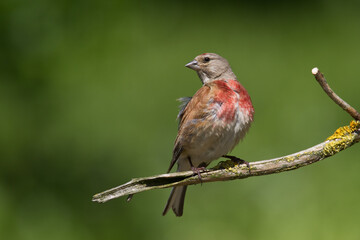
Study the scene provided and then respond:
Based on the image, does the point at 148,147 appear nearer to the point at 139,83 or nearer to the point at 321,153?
the point at 139,83

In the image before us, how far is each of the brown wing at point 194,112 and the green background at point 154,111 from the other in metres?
0.96

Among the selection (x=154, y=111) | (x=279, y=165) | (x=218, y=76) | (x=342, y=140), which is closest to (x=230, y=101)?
(x=218, y=76)

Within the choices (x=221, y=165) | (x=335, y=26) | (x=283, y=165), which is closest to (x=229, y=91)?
(x=221, y=165)

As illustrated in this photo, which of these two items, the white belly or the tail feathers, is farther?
the tail feathers

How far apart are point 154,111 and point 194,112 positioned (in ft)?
5.20

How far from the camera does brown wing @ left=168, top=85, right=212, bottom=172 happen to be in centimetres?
333

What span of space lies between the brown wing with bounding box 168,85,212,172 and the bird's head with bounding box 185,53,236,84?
0.19 metres

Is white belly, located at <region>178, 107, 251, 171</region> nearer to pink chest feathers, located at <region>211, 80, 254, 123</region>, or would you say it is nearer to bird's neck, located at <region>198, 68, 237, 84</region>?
pink chest feathers, located at <region>211, 80, 254, 123</region>

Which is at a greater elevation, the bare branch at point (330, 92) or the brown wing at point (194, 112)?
the bare branch at point (330, 92)

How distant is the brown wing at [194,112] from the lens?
3330 millimetres

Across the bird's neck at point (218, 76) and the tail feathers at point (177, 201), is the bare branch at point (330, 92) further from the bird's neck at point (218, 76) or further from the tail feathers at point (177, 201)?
the tail feathers at point (177, 201)

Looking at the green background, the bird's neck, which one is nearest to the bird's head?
the bird's neck

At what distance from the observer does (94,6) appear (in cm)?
570

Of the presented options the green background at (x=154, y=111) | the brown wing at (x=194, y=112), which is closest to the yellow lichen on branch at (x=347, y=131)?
the brown wing at (x=194, y=112)
